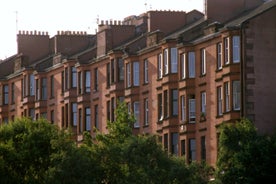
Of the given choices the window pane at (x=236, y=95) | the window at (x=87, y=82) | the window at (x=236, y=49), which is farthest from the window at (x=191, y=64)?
the window at (x=87, y=82)

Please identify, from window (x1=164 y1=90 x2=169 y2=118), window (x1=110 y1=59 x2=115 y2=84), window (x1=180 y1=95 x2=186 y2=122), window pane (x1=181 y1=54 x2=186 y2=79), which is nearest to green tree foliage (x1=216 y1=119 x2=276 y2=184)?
window (x1=180 y1=95 x2=186 y2=122)

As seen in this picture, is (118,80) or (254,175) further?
(118,80)

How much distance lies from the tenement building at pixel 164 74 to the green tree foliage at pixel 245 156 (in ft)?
24.8

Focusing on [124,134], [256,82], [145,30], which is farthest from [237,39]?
[145,30]

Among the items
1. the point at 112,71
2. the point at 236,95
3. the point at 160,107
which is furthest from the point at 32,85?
the point at 236,95

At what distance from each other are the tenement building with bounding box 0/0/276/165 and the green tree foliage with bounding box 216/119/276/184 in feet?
24.8

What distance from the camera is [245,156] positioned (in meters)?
118

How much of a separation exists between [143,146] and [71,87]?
4821cm

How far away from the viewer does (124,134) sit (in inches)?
4717

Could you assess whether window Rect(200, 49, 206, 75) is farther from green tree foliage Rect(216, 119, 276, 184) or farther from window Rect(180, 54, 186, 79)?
green tree foliage Rect(216, 119, 276, 184)

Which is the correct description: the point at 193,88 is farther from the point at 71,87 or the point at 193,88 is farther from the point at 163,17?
the point at 71,87

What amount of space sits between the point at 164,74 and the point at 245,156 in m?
25.6

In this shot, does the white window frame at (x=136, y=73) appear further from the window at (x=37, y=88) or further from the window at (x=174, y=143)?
the window at (x=37, y=88)

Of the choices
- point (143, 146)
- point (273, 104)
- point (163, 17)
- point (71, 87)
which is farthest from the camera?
point (71, 87)
